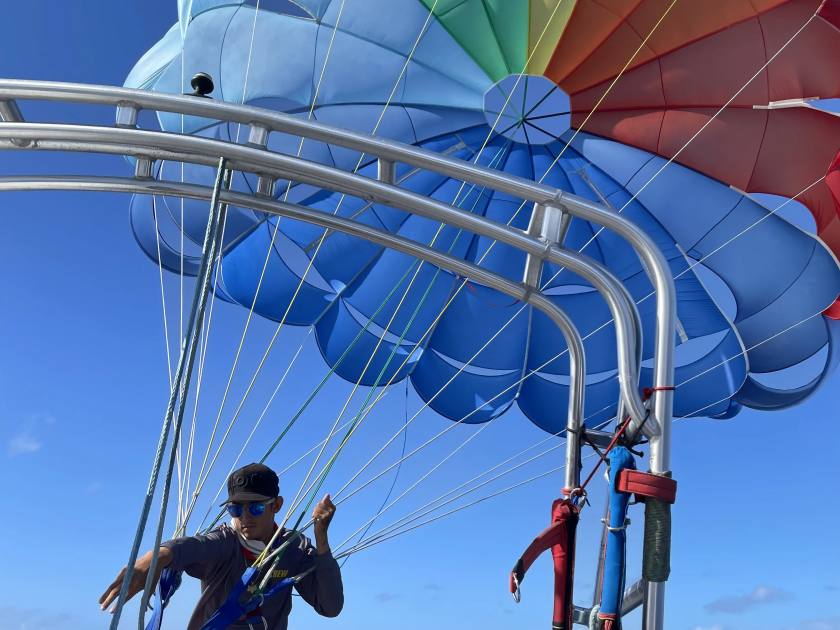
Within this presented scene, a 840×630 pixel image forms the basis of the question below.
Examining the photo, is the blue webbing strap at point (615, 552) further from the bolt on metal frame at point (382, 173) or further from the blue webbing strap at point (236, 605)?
the blue webbing strap at point (236, 605)

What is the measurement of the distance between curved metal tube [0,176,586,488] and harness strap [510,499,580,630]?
8.1 inches

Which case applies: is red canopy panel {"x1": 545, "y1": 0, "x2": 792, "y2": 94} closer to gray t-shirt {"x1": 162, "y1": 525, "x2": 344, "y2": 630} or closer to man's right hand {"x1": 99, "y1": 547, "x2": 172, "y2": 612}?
gray t-shirt {"x1": 162, "y1": 525, "x2": 344, "y2": 630}

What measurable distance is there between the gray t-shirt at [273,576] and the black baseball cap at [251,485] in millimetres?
134

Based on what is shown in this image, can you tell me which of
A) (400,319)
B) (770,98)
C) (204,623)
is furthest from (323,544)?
(770,98)

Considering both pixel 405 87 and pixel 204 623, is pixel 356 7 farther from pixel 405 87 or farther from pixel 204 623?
pixel 204 623

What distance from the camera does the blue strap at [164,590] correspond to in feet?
8.57

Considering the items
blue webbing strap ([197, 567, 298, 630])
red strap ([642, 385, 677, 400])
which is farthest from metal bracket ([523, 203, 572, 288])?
blue webbing strap ([197, 567, 298, 630])

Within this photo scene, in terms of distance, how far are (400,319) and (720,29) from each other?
3097mm

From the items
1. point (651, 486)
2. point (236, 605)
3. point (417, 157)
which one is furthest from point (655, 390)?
point (236, 605)

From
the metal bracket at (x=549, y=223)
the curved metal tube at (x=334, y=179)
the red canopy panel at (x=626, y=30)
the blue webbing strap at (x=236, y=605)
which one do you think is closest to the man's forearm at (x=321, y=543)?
the blue webbing strap at (x=236, y=605)

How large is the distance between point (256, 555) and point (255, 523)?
110mm

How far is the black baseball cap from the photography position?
2.94 metres

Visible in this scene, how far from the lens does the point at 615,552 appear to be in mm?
2680

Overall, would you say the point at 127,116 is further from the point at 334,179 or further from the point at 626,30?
the point at 626,30
